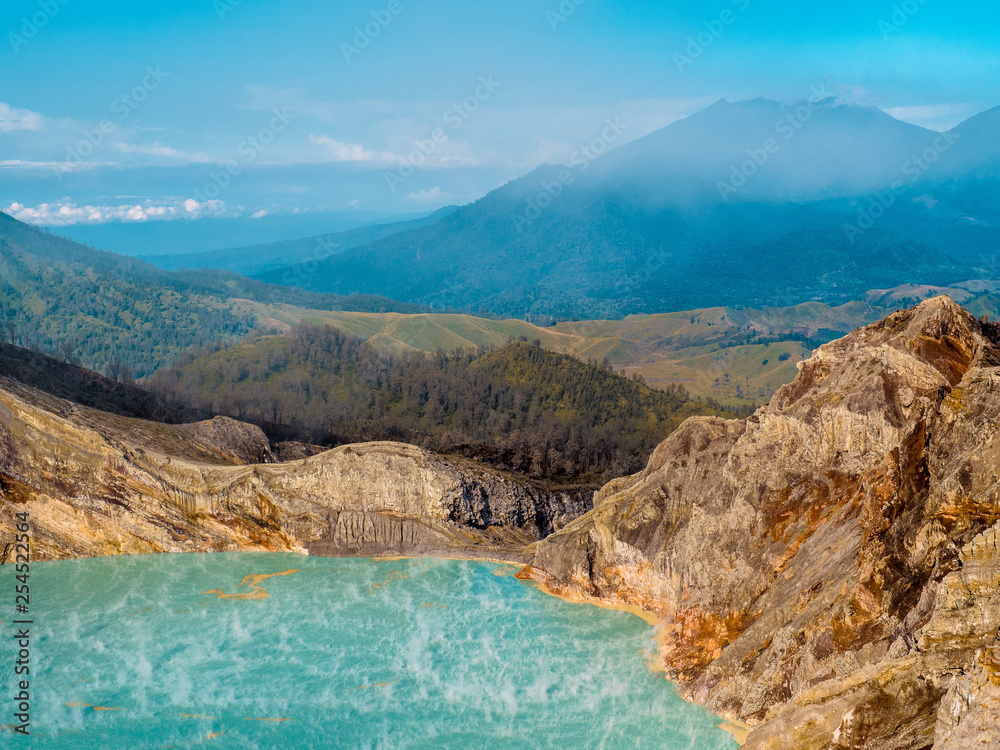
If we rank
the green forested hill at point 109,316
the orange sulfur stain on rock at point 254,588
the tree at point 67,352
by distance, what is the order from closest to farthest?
the orange sulfur stain on rock at point 254,588, the tree at point 67,352, the green forested hill at point 109,316

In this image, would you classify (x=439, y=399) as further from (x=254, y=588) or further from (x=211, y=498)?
(x=254, y=588)

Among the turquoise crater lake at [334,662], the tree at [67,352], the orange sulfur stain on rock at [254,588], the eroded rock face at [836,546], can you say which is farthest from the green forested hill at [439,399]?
the eroded rock face at [836,546]

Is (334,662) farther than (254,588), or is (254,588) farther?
(254,588)

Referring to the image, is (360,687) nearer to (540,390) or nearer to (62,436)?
(62,436)

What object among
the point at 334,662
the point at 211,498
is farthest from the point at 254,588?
the point at 334,662

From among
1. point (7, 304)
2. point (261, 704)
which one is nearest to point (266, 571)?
point (261, 704)

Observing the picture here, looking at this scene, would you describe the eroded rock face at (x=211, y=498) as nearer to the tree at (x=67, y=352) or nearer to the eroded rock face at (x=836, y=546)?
the eroded rock face at (x=836, y=546)
